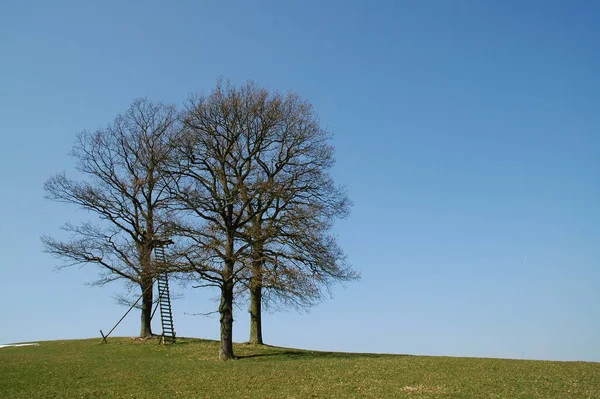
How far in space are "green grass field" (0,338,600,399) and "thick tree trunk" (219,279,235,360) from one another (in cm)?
95

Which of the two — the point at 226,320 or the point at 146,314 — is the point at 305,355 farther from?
the point at 146,314

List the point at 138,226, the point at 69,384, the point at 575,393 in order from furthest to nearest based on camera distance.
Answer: the point at 138,226, the point at 69,384, the point at 575,393

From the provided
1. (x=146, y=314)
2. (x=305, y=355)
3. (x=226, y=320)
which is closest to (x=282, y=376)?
(x=226, y=320)

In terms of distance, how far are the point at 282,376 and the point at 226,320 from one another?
7035 millimetres

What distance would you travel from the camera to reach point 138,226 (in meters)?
37.5

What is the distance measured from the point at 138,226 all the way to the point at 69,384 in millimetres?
17158

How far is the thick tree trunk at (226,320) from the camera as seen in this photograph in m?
28.8

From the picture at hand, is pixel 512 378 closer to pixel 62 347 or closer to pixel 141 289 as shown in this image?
pixel 141 289

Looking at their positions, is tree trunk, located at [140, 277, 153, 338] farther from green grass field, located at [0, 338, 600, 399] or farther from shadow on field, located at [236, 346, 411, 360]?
shadow on field, located at [236, 346, 411, 360]

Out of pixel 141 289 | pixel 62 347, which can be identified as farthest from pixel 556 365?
pixel 62 347

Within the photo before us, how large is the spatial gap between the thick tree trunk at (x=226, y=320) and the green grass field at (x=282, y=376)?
3.11 feet

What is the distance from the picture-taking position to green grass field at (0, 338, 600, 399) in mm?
19484

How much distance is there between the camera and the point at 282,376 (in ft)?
75.2

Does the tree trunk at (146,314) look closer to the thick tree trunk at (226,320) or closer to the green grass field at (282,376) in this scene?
the green grass field at (282,376)
